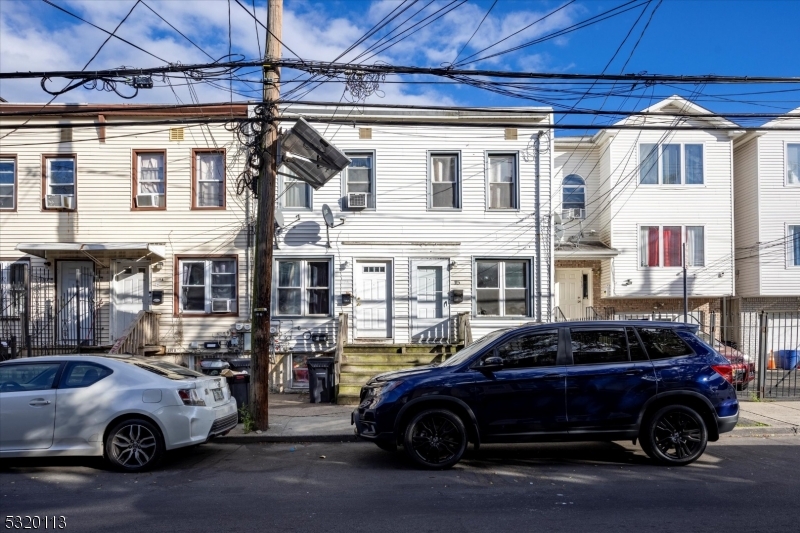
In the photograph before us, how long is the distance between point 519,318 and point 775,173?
1083 centimetres

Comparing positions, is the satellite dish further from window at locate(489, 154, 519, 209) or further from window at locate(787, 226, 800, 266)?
window at locate(787, 226, 800, 266)

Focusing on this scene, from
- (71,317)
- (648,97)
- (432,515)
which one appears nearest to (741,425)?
(648,97)

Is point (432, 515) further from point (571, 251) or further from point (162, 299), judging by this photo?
point (571, 251)

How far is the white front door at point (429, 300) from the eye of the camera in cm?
1599

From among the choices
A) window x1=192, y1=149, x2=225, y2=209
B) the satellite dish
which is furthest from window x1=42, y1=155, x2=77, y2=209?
the satellite dish

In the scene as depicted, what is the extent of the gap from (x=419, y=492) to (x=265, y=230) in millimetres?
5093

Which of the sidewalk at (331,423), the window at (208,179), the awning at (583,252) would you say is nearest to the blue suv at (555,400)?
the sidewalk at (331,423)

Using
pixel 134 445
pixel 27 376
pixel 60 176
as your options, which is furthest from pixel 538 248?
pixel 60 176

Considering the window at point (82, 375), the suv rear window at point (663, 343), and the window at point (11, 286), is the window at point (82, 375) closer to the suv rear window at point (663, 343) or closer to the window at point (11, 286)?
the suv rear window at point (663, 343)

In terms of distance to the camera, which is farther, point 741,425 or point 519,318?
point 519,318

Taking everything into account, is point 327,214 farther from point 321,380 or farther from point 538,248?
point 538,248

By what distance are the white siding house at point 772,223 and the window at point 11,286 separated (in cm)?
2073

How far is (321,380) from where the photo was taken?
13531 mm

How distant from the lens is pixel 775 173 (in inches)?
818
